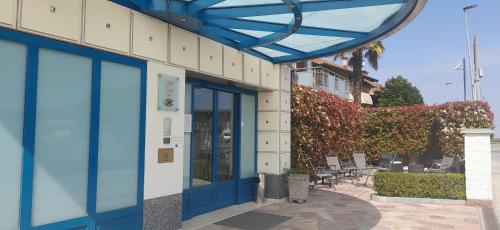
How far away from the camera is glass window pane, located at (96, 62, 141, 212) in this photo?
5.15 meters

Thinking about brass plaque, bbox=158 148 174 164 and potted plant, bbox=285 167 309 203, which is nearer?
brass plaque, bbox=158 148 174 164

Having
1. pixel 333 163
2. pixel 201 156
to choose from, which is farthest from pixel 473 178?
pixel 201 156

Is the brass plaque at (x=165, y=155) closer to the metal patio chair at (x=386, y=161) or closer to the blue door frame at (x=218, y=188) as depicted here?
the blue door frame at (x=218, y=188)

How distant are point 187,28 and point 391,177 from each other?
6336 millimetres

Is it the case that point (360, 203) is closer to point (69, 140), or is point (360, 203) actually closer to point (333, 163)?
point (333, 163)

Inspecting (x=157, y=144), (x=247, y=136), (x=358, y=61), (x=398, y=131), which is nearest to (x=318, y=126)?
(x=247, y=136)

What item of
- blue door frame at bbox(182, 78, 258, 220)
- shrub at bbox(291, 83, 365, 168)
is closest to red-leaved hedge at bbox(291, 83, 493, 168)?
shrub at bbox(291, 83, 365, 168)

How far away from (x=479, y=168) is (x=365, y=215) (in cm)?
325

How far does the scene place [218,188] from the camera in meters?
8.18

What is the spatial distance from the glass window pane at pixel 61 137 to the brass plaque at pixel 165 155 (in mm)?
1237

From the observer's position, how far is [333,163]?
40.2 ft

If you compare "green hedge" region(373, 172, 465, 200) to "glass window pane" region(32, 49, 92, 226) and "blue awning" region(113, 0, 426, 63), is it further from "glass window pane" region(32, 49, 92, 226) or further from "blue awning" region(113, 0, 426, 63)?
"glass window pane" region(32, 49, 92, 226)

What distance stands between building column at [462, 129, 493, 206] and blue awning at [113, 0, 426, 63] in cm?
401

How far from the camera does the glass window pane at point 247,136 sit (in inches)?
356
